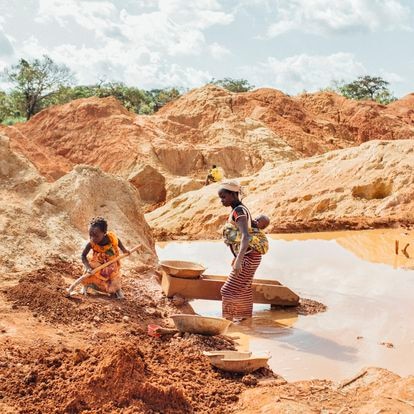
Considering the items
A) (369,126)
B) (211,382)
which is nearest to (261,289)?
(211,382)

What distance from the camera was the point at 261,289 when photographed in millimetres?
6430

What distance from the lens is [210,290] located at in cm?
623

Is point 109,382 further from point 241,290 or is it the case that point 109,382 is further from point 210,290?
point 210,290

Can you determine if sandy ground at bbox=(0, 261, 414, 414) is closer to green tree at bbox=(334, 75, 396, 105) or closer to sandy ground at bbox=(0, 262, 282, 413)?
sandy ground at bbox=(0, 262, 282, 413)

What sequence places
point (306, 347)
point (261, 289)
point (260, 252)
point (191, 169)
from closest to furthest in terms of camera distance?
1. point (306, 347)
2. point (260, 252)
3. point (261, 289)
4. point (191, 169)

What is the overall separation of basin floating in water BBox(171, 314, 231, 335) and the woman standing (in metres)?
0.89

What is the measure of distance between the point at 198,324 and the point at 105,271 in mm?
1312

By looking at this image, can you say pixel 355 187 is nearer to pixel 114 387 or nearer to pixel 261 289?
pixel 261 289

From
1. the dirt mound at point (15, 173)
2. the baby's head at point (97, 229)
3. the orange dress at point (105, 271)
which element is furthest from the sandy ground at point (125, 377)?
the dirt mound at point (15, 173)

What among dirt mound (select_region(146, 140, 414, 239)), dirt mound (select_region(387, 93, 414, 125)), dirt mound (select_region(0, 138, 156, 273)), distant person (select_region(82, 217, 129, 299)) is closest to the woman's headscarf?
distant person (select_region(82, 217, 129, 299))

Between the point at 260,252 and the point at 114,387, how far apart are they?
2.64 metres

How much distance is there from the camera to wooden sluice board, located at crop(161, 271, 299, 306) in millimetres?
6176

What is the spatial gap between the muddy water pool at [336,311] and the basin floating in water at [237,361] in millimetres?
519

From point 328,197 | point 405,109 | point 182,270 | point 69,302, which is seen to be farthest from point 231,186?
point 405,109
